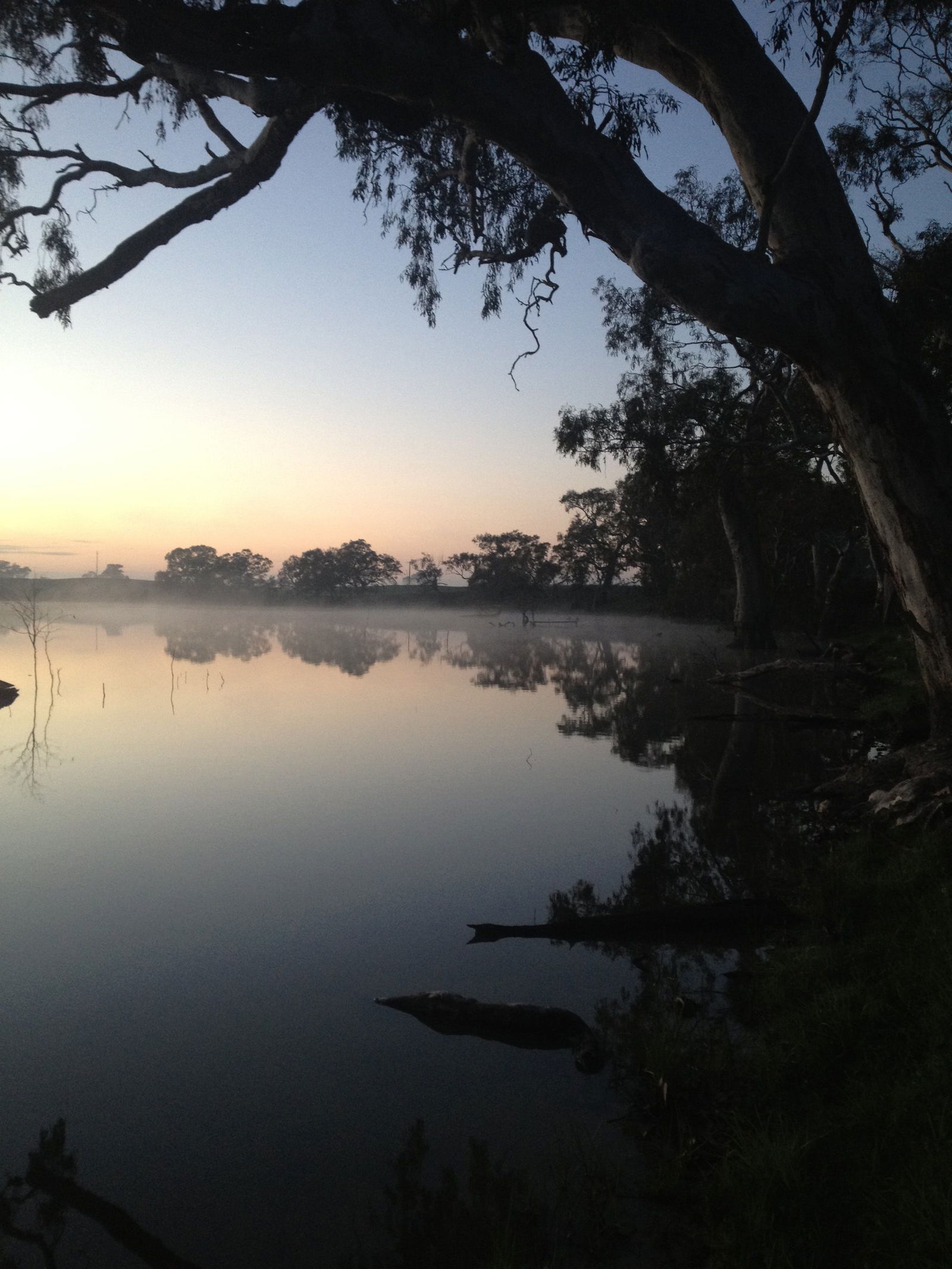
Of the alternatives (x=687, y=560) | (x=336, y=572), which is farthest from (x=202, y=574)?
(x=687, y=560)

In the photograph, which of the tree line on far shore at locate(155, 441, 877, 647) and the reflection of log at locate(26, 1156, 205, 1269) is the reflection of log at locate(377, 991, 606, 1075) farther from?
the tree line on far shore at locate(155, 441, 877, 647)

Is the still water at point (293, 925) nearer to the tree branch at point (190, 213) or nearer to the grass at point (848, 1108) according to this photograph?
the grass at point (848, 1108)

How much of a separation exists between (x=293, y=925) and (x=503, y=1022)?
60.9 inches

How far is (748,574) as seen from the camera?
22.9 m

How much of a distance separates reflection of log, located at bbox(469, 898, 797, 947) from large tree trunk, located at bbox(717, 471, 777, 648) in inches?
762

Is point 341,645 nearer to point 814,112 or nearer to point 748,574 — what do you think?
point 748,574

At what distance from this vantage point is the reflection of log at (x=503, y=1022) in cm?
324

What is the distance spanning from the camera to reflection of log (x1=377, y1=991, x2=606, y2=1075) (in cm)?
324

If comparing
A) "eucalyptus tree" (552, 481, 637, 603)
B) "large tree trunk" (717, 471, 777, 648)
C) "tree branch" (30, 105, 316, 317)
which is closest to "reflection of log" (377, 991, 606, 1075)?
"tree branch" (30, 105, 316, 317)

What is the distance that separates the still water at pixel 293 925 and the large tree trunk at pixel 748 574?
35.0 feet

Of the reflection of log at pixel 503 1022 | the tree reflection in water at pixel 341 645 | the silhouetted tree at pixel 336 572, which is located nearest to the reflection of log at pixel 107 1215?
the reflection of log at pixel 503 1022

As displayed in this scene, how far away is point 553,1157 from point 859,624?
2664 cm

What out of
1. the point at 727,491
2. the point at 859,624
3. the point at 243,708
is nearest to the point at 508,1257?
the point at 243,708

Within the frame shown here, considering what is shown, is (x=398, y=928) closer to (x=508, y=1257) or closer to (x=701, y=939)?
(x=701, y=939)
